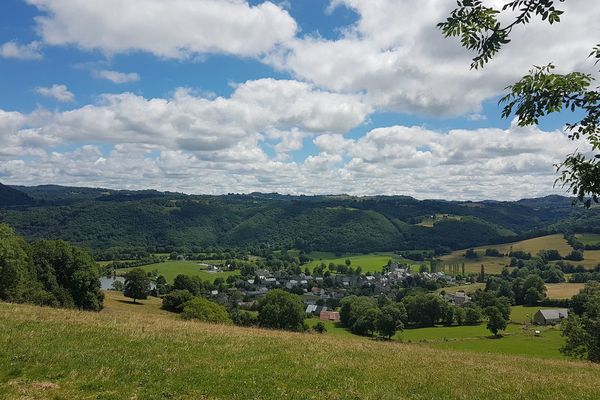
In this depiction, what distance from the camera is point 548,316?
355 feet

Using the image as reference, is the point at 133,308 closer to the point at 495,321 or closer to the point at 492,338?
the point at 492,338

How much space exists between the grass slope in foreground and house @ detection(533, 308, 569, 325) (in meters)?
99.5

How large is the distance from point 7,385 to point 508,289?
161097 millimetres

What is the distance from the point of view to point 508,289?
147875 mm

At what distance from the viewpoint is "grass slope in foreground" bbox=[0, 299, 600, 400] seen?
40.9ft

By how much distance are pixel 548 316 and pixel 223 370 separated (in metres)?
118

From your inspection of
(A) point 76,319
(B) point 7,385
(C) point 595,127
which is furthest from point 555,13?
(A) point 76,319

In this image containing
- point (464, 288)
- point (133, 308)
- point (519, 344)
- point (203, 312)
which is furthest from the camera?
point (464, 288)

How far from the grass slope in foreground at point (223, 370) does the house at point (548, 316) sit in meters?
99.5

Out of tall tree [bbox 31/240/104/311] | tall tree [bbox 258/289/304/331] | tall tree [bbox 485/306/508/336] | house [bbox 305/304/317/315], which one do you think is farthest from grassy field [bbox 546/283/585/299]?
tall tree [bbox 31/240/104/311]

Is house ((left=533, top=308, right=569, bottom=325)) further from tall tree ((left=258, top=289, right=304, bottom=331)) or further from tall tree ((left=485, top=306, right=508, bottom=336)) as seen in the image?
tall tree ((left=258, top=289, right=304, bottom=331))

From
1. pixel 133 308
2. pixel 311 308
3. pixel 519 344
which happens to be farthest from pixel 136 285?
pixel 519 344

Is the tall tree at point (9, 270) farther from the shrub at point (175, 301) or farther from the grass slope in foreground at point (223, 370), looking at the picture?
the shrub at point (175, 301)

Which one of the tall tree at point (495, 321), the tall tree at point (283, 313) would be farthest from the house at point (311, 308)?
the tall tree at point (283, 313)
